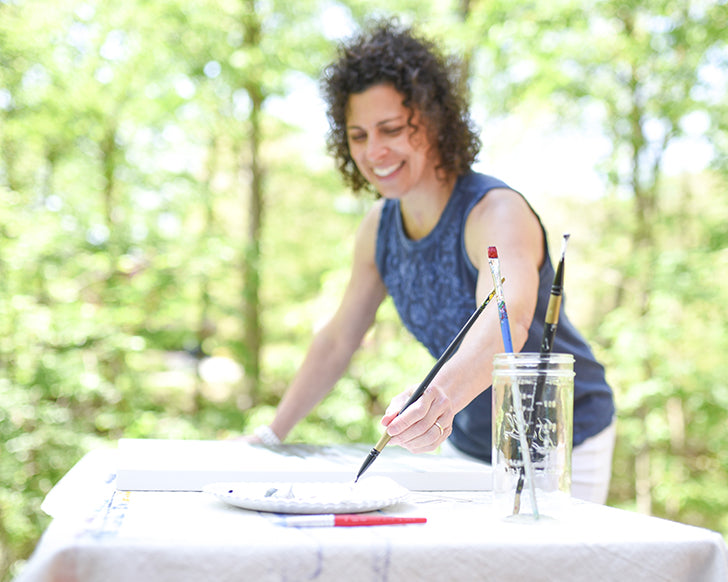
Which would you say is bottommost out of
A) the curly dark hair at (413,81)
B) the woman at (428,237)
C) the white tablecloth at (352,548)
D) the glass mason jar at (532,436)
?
the white tablecloth at (352,548)

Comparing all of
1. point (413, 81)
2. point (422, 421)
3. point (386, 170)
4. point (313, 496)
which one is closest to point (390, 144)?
point (386, 170)

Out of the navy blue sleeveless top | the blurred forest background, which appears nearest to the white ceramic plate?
the navy blue sleeveless top

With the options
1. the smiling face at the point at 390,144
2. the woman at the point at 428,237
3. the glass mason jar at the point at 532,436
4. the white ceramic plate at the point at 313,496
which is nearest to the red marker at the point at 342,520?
the white ceramic plate at the point at 313,496

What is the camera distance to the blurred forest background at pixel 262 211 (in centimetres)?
397

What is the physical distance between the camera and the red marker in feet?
2.35

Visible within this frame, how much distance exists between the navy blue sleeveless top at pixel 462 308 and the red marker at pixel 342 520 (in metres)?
0.72

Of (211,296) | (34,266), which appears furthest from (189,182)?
(34,266)

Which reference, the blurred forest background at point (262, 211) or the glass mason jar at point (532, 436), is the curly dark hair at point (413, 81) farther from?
the blurred forest background at point (262, 211)

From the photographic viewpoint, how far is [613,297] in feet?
17.7

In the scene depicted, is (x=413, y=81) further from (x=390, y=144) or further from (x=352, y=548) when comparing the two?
(x=352, y=548)

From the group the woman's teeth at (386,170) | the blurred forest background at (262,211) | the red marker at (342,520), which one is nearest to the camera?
the red marker at (342,520)

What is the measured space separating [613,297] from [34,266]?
387 centimetres

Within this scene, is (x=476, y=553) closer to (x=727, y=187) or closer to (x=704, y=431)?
(x=727, y=187)

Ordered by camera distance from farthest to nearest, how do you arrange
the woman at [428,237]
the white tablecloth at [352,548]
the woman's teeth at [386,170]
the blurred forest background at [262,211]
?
A: the blurred forest background at [262,211] → the woman's teeth at [386,170] → the woman at [428,237] → the white tablecloth at [352,548]
